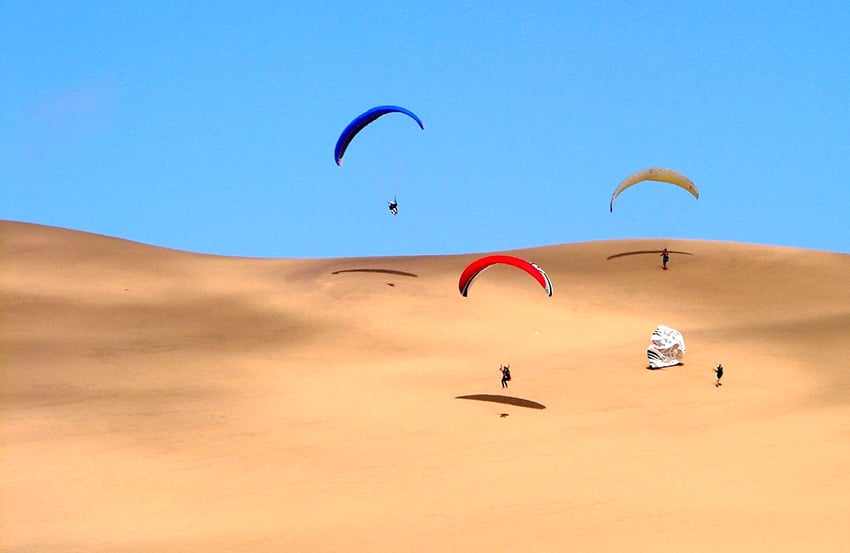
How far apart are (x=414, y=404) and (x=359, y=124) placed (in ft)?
34.9

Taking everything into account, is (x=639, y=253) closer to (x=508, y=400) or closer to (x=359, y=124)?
(x=359, y=124)

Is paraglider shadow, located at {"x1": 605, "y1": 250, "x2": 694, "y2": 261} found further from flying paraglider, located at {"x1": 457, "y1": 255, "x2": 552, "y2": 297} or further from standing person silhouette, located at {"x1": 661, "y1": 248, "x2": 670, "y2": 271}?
flying paraglider, located at {"x1": 457, "y1": 255, "x2": 552, "y2": 297}

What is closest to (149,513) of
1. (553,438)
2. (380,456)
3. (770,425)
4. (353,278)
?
(380,456)

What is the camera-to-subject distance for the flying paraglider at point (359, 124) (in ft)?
107

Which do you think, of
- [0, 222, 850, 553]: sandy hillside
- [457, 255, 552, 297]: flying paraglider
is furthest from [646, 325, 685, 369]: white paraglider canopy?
[457, 255, 552, 297]: flying paraglider

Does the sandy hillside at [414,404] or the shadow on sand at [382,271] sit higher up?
the shadow on sand at [382,271]

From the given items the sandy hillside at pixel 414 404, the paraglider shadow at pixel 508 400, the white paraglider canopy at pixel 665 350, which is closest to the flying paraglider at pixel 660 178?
the sandy hillside at pixel 414 404

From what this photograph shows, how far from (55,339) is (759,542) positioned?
70.5ft

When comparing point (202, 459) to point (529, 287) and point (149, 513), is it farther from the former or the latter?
point (529, 287)

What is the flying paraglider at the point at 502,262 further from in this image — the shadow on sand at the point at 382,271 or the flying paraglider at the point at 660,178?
the shadow on sand at the point at 382,271

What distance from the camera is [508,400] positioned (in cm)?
2620

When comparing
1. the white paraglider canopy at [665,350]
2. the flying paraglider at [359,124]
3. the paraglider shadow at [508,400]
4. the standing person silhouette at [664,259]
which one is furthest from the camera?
the standing person silhouette at [664,259]

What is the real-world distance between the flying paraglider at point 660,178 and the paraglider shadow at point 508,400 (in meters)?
11.8

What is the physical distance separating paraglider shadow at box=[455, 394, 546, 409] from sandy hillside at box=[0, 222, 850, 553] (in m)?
0.13
